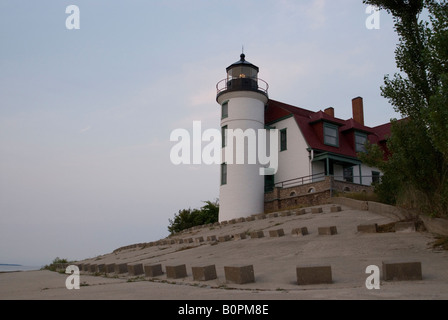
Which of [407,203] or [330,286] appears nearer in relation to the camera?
[330,286]

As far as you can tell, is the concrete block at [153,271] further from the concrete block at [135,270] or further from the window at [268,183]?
the window at [268,183]

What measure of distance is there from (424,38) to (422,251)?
638cm

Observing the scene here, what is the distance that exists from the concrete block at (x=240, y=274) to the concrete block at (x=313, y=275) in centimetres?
87

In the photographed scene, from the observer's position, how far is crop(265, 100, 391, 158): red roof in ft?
96.3

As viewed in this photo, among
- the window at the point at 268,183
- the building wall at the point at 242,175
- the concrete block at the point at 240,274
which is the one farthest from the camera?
the window at the point at 268,183

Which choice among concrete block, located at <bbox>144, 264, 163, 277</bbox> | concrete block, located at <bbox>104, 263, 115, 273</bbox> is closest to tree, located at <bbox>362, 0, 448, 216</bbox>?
concrete block, located at <bbox>144, 264, 163, 277</bbox>

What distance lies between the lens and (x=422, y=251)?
27.5 ft

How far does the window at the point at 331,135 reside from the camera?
3007 cm

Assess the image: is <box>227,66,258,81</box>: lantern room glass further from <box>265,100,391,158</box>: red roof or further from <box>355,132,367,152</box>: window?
<box>355,132,367,152</box>: window

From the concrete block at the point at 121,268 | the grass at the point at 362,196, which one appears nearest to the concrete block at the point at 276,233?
the concrete block at the point at 121,268

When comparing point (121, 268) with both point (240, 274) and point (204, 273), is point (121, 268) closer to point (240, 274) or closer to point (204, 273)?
point (204, 273)
